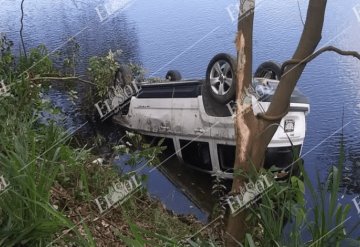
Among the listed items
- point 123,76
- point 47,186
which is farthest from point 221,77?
point 47,186

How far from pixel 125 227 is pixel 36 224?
1101 millimetres

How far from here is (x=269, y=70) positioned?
7.00 meters

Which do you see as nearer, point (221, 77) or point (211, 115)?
point (221, 77)

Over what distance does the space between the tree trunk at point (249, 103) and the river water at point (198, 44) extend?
1648 millimetres

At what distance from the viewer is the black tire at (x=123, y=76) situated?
8.88m

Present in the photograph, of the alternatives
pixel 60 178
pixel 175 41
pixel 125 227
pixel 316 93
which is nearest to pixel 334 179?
pixel 125 227

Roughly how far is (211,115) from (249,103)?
293 cm

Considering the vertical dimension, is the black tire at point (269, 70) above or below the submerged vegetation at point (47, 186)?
below

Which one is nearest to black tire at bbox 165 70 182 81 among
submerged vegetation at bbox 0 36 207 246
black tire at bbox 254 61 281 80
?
black tire at bbox 254 61 281 80

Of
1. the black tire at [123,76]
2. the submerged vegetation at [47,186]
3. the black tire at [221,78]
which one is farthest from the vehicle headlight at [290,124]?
the black tire at [123,76]

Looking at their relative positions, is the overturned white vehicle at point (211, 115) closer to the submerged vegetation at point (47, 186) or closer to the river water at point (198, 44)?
the river water at point (198, 44)

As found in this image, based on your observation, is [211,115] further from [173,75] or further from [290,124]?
[173,75]

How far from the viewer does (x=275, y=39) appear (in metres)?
7.76

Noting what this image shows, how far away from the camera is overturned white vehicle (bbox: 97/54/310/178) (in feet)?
20.0
